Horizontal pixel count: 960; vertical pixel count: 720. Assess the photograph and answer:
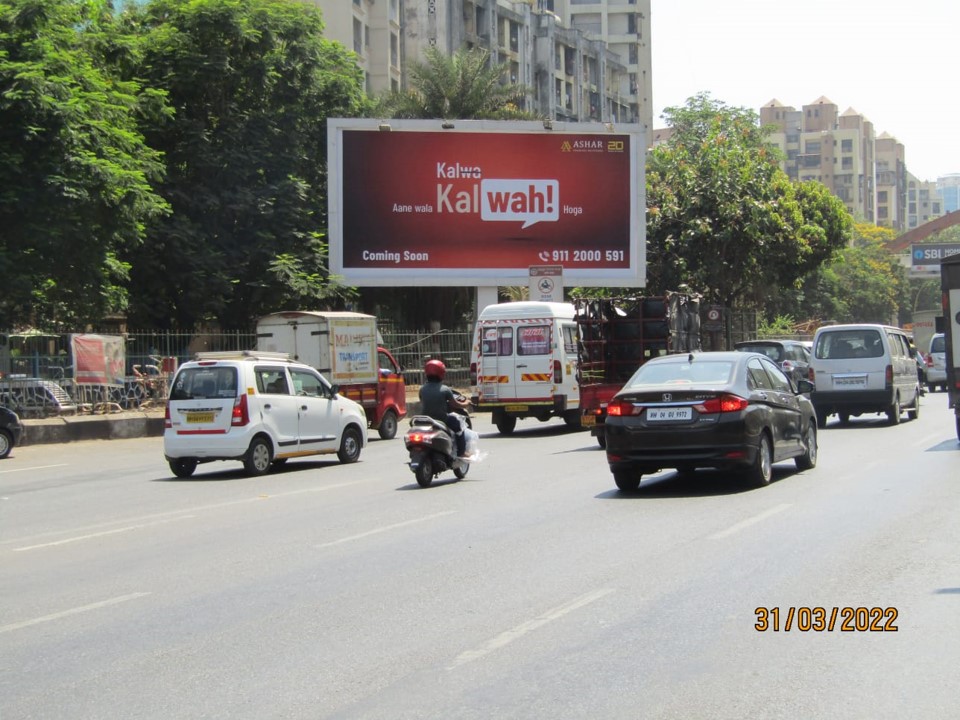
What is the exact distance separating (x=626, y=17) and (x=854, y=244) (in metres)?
42.8

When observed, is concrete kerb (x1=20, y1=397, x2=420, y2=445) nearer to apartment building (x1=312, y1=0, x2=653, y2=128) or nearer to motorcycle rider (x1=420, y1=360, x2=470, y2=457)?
motorcycle rider (x1=420, y1=360, x2=470, y2=457)

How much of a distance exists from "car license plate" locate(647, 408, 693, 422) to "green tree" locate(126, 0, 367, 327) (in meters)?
21.7

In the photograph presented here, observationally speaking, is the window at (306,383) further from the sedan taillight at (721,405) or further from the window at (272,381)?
the sedan taillight at (721,405)

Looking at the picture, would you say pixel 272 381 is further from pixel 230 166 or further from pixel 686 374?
pixel 230 166

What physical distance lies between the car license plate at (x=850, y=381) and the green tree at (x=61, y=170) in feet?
51.5

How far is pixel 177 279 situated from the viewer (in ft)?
109

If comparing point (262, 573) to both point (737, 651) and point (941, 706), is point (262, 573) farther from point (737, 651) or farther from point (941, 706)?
point (941, 706)

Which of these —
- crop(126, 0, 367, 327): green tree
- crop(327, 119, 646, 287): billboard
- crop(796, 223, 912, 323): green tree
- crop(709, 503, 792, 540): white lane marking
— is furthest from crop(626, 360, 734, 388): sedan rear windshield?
crop(796, 223, 912, 323): green tree

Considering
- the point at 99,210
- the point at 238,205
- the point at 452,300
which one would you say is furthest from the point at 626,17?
the point at 99,210

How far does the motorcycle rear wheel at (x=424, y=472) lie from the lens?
49.3 feet

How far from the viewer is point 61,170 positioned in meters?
26.1

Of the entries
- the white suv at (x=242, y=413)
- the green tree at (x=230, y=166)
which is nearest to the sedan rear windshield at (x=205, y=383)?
the white suv at (x=242, y=413)
